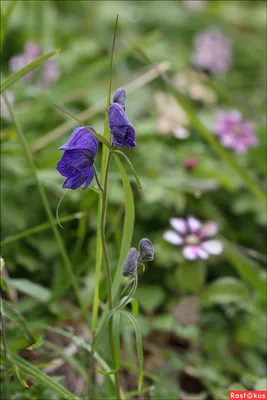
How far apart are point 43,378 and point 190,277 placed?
27.9 inches

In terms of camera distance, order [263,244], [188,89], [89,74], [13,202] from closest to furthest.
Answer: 1. [13,202]
2. [263,244]
3. [89,74]
4. [188,89]

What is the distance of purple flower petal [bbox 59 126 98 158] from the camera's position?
91cm

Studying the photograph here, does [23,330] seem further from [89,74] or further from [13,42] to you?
[13,42]

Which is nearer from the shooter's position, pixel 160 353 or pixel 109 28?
pixel 160 353

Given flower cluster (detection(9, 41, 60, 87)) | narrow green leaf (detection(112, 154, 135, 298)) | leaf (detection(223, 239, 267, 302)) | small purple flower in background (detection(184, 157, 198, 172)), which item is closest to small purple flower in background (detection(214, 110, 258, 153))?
small purple flower in background (detection(184, 157, 198, 172))

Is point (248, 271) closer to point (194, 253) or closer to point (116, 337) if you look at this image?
point (194, 253)

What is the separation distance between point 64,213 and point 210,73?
192 cm

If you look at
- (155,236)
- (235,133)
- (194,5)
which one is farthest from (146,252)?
(194,5)

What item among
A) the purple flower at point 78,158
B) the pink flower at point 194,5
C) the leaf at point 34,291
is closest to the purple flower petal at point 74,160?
the purple flower at point 78,158

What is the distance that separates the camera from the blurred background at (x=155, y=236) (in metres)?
1.52

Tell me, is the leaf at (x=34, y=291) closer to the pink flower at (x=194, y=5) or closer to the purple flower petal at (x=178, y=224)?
the purple flower petal at (x=178, y=224)

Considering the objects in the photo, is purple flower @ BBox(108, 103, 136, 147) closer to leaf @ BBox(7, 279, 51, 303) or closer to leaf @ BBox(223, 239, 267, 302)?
leaf @ BBox(7, 279, 51, 303)

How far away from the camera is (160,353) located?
164cm

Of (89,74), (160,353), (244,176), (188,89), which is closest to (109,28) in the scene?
(188,89)
